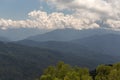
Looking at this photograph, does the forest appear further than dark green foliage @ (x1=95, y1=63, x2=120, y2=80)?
No

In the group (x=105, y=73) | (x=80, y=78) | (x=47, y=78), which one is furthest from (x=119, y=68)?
(x=47, y=78)

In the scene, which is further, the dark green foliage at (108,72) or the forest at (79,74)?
the dark green foliage at (108,72)

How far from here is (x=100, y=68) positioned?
10538 centimetres

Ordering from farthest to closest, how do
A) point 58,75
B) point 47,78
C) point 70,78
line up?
point 58,75 < point 47,78 < point 70,78

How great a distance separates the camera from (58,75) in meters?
100

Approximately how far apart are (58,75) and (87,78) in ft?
45.5

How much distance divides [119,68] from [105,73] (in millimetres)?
5266

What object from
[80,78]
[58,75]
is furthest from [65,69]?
[80,78]

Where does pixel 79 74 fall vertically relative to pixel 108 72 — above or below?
below

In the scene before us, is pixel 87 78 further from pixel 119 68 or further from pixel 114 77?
pixel 119 68

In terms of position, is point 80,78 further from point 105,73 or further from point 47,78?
point 105,73

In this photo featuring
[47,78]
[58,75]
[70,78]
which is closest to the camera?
[70,78]

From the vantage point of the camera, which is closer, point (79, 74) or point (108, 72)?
point (79, 74)

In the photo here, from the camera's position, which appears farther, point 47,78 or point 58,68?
point 58,68
